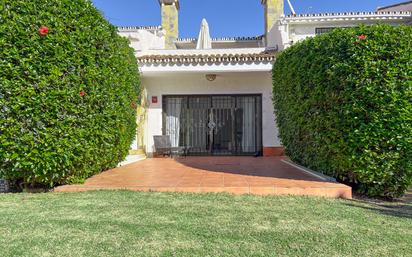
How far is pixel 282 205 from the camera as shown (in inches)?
158

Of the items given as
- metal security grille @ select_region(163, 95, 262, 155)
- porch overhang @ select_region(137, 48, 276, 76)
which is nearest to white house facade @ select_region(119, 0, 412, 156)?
metal security grille @ select_region(163, 95, 262, 155)

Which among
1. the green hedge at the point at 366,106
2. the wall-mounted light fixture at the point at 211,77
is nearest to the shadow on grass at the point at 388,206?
the green hedge at the point at 366,106

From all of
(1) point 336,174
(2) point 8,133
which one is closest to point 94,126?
(2) point 8,133

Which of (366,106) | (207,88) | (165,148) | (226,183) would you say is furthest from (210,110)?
(366,106)

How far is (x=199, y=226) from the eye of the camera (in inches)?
124

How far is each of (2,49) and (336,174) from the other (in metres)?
6.37

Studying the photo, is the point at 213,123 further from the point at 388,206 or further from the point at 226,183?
the point at 388,206

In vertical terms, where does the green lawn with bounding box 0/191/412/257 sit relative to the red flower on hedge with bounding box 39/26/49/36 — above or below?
below

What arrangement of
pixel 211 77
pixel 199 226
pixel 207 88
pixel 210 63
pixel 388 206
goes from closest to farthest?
pixel 199 226, pixel 388 206, pixel 210 63, pixel 211 77, pixel 207 88

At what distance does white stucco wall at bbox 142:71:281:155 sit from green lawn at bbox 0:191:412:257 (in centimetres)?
670

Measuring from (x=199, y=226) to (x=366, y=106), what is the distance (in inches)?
137

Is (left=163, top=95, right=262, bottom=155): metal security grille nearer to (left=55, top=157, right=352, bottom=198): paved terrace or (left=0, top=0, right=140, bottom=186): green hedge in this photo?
(left=55, top=157, right=352, bottom=198): paved terrace

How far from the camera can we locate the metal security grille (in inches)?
447

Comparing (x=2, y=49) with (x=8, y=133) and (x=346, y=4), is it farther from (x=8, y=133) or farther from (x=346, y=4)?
(x=346, y=4)
